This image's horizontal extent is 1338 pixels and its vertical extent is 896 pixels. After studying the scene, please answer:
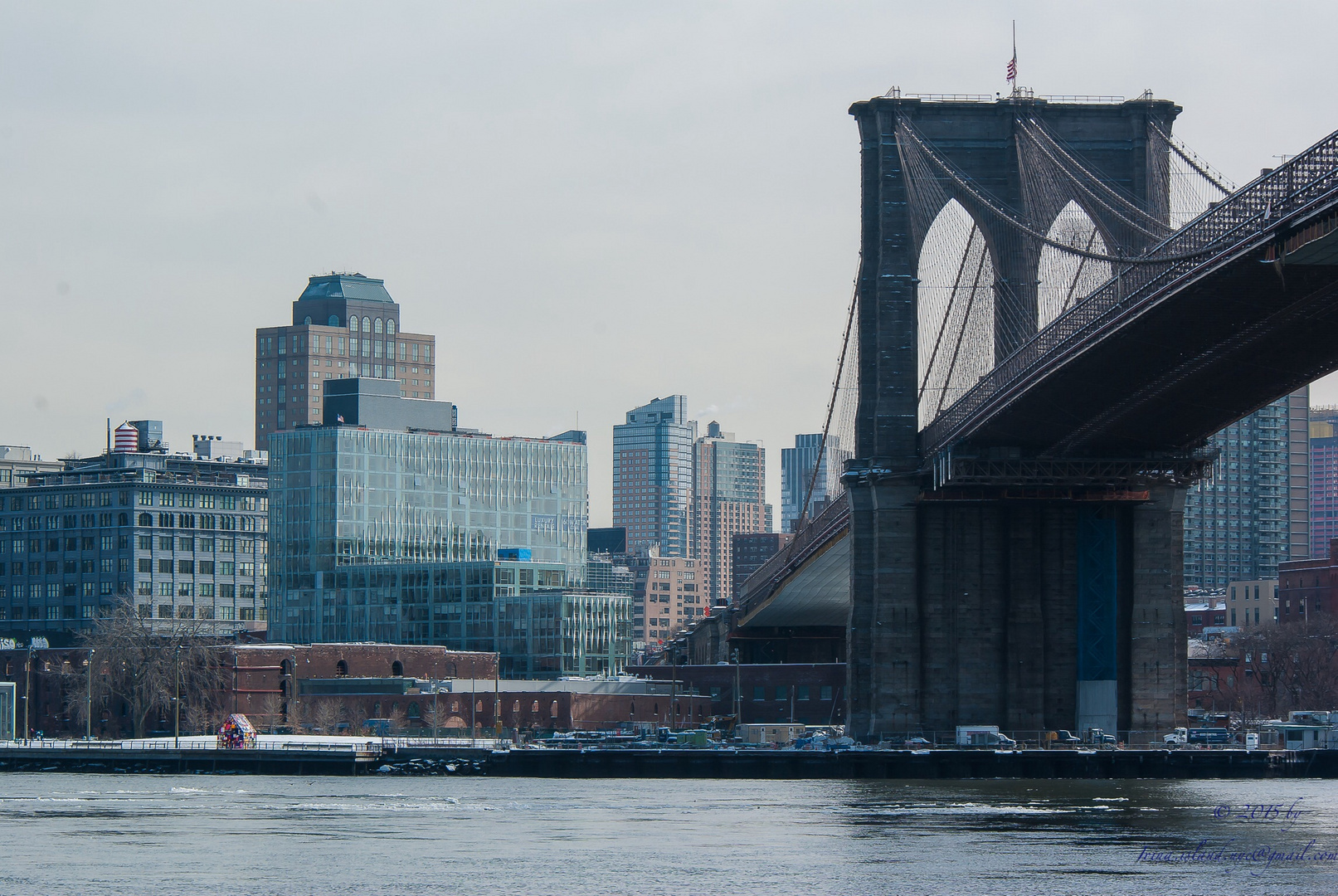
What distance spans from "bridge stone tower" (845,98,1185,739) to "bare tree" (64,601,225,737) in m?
49.3

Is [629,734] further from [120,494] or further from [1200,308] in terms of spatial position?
[120,494]

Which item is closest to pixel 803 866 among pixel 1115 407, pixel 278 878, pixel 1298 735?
pixel 278 878

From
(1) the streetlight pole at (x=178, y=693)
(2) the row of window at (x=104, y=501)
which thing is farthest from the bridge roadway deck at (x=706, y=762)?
(2) the row of window at (x=104, y=501)

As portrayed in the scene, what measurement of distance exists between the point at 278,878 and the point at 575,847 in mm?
10141

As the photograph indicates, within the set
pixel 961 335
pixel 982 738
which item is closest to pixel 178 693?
pixel 982 738

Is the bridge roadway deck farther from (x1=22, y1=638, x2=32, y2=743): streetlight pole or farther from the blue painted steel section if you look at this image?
(x1=22, y1=638, x2=32, y2=743): streetlight pole

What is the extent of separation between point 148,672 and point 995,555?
56.6 m

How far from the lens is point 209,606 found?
186000 millimetres

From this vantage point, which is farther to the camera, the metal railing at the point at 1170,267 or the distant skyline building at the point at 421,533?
the distant skyline building at the point at 421,533

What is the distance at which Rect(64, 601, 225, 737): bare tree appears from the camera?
13050 centimetres

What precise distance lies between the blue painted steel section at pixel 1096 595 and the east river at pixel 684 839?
22.1 ft

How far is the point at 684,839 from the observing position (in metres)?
65.4

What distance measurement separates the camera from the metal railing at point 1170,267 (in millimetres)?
57469

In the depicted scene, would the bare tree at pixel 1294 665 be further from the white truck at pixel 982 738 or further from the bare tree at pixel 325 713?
the bare tree at pixel 325 713
